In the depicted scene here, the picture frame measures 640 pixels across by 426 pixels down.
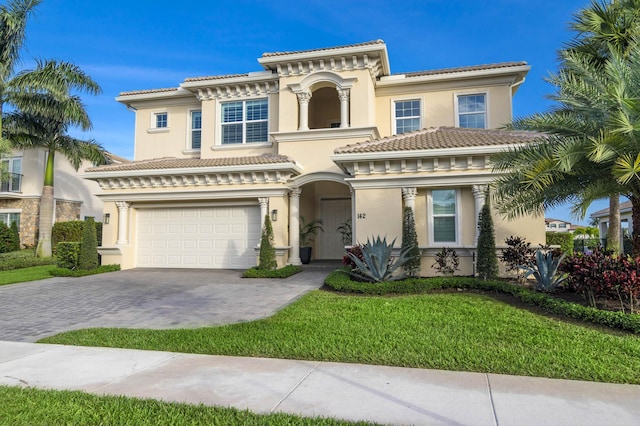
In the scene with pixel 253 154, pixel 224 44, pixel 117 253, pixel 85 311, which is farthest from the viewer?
pixel 224 44

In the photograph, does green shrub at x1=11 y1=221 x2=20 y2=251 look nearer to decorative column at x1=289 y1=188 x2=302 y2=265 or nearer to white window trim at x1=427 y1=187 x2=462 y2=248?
decorative column at x1=289 y1=188 x2=302 y2=265

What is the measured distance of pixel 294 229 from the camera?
1505cm

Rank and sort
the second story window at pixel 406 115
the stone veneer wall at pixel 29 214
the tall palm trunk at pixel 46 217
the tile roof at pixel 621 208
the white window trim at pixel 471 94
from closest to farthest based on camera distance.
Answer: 1. the white window trim at pixel 471 94
2. the second story window at pixel 406 115
3. the tall palm trunk at pixel 46 217
4. the stone veneer wall at pixel 29 214
5. the tile roof at pixel 621 208

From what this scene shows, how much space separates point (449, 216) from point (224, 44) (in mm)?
13047

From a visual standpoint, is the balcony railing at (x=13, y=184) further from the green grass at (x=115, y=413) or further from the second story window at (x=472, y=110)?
the green grass at (x=115, y=413)

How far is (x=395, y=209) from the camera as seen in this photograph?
12.8 metres

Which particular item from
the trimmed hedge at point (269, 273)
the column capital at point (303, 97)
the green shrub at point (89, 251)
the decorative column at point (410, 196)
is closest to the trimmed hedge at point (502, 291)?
the trimmed hedge at point (269, 273)

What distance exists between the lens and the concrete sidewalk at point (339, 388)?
12.2 feet

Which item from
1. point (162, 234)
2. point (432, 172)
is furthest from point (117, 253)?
point (432, 172)

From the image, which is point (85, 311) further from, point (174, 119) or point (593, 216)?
point (593, 216)

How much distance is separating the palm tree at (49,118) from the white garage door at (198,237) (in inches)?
298

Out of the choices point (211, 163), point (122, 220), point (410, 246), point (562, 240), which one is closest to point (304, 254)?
point (211, 163)

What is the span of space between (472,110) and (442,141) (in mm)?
4747

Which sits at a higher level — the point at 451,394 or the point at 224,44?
the point at 224,44
